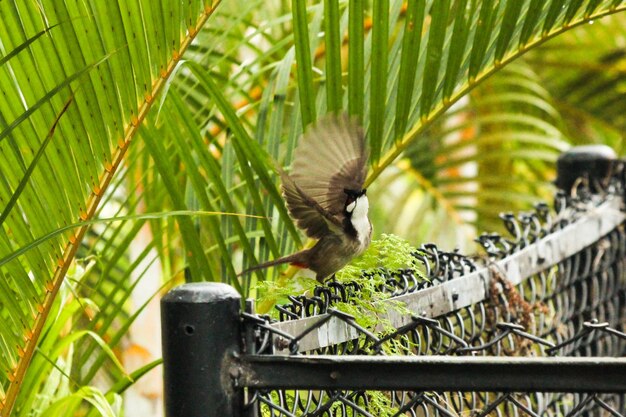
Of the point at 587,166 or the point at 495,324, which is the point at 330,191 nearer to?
the point at 495,324

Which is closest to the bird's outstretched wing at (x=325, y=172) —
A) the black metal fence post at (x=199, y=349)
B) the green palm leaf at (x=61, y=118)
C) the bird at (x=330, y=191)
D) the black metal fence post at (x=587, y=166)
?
the bird at (x=330, y=191)

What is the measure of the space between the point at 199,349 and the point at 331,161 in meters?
0.54

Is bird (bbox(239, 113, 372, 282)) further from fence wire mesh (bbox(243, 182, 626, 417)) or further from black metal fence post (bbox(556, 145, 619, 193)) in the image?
black metal fence post (bbox(556, 145, 619, 193))

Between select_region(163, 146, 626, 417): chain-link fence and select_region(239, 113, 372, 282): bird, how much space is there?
67 millimetres

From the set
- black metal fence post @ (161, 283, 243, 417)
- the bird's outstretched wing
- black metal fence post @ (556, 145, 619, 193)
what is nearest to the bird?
the bird's outstretched wing

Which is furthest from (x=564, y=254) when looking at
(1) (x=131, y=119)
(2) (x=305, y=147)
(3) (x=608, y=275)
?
(1) (x=131, y=119)

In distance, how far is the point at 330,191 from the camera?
162 centimetres

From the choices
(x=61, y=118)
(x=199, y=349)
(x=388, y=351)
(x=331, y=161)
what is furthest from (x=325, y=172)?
(x=199, y=349)

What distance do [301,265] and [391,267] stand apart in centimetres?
23

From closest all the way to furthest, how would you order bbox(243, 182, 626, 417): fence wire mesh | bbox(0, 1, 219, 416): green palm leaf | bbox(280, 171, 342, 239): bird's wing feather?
bbox(243, 182, 626, 417): fence wire mesh → bbox(0, 1, 219, 416): green palm leaf → bbox(280, 171, 342, 239): bird's wing feather

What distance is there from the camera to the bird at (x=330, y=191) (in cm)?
154

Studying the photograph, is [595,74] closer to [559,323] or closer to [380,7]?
[559,323]

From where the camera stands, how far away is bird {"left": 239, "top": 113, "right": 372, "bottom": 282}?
60.7 inches

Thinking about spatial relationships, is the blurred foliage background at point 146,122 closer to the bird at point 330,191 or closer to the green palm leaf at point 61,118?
the green palm leaf at point 61,118
